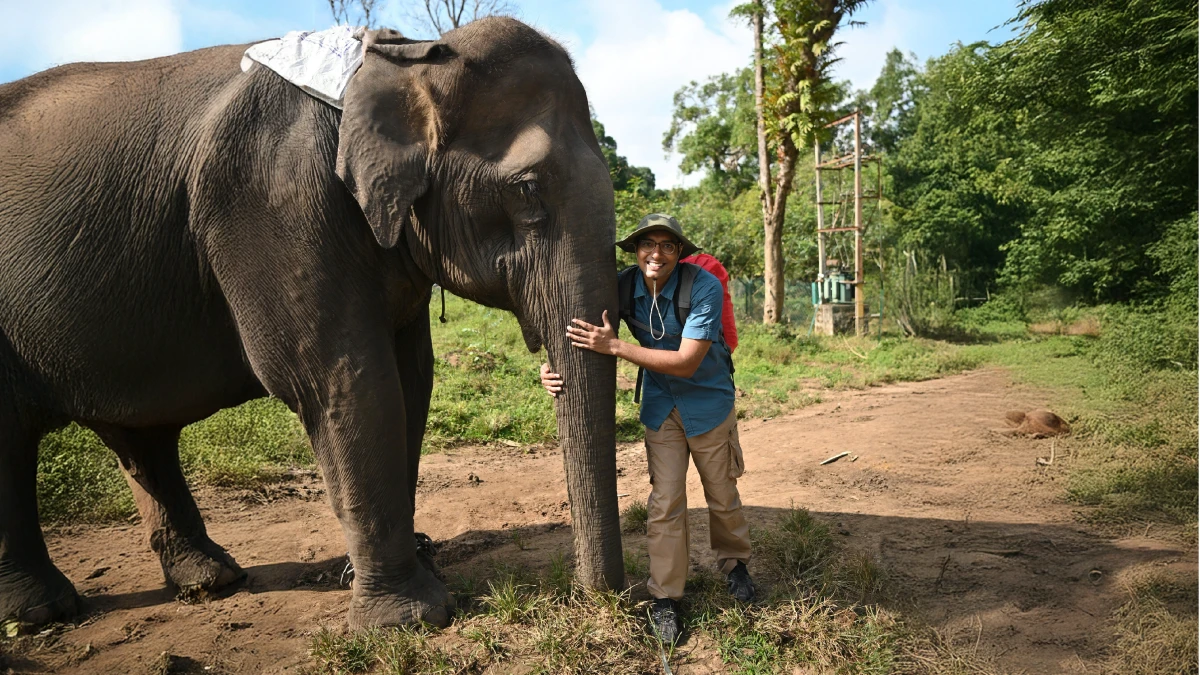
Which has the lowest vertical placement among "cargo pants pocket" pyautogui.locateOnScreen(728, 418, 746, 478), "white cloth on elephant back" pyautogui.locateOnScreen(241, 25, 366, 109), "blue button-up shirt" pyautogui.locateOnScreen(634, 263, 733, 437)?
"cargo pants pocket" pyautogui.locateOnScreen(728, 418, 746, 478)

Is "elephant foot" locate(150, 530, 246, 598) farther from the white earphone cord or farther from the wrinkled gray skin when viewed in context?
the white earphone cord

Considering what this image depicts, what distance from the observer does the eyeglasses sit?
11.5ft

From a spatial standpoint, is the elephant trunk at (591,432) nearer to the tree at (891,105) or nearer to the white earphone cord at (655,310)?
the white earphone cord at (655,310)

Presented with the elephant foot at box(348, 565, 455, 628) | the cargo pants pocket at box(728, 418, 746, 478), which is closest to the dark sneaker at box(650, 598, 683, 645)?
the cargo pants pocket at box(728, 418, 746, 478)

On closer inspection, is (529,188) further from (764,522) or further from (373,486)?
(764,522)

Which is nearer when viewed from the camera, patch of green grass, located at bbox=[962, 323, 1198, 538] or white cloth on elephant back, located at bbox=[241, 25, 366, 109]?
white cloth on elephant back, located at bbox=[241, 25, 366, 109]

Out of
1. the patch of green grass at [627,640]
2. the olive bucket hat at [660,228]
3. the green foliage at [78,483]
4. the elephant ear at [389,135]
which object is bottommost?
the patch of green grass at [627,640]

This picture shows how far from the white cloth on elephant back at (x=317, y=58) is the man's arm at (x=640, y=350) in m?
1.41

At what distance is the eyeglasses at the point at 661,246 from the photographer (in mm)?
3510

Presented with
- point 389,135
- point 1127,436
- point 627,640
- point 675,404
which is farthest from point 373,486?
point 1127,436

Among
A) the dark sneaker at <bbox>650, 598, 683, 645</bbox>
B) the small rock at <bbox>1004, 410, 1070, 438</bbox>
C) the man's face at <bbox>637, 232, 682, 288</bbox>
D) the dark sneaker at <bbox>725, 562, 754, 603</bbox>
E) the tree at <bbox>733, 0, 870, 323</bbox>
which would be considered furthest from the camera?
the tree at <bbox>733, 0, 870, 323</bbox>

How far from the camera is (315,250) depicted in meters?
3.37

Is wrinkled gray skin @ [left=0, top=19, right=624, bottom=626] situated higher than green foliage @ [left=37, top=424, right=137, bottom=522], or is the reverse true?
wrinkled gray skin @ [left=0, top=19, right=624, bottom=626]

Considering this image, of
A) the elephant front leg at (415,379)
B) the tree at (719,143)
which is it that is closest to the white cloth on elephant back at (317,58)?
Answer: the elephant front leg at (415,379)
